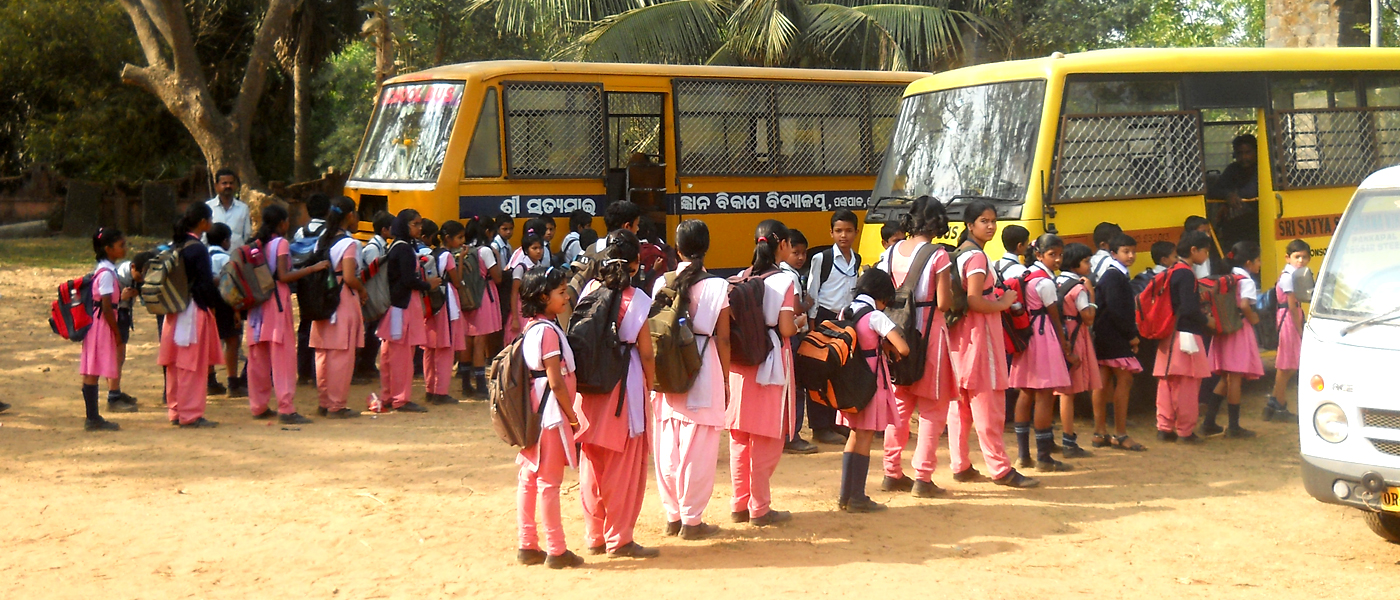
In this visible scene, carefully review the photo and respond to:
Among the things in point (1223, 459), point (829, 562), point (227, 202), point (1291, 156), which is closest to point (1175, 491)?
point (1223, 459)

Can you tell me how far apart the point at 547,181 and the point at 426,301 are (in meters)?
2.67

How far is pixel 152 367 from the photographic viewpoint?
11258 mm

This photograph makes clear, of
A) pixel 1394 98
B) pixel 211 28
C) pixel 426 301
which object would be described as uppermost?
pixel 211 28

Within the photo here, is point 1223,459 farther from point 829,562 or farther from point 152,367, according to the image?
point 152,367

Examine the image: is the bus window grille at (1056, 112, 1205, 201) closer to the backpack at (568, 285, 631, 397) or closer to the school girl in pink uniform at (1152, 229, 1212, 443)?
the school girl in pink uniform at (1152, 229, 1212, 443)

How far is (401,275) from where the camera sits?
8.84m

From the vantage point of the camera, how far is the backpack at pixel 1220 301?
779 centimetres

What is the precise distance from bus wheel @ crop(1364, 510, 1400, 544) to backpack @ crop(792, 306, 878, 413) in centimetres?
227

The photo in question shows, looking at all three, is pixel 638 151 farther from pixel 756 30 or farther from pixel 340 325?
pixel 340 325

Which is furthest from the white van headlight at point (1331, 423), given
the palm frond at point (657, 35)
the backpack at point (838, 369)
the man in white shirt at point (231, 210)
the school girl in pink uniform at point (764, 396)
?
the palm frond at point (657, 35)

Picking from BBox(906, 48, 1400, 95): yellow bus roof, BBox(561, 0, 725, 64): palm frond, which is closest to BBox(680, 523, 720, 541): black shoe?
BBox(906, 48, 1400, 95): yellow bus roof

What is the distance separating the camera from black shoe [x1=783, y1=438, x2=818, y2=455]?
7.86 meters

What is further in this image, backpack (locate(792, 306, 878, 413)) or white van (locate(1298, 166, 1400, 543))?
backpack (locate(792, 306, 878, 413))

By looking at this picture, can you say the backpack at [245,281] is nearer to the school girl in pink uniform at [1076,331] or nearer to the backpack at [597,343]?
the backpack at [597,343]
